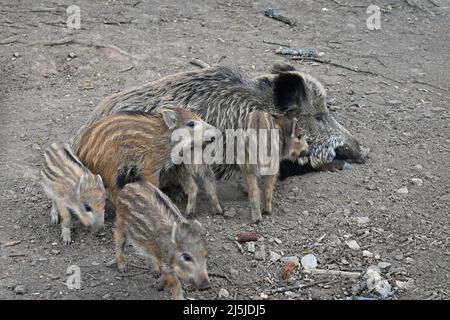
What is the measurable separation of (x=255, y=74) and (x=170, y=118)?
285cm

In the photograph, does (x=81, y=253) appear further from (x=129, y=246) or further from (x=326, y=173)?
(x=326, y=173)

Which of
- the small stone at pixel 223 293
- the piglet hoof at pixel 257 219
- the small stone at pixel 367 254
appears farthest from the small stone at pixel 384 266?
the small stone at pixel 223 293

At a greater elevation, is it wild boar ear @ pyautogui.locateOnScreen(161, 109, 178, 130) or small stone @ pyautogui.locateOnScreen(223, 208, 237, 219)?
wild boar ear @ pyautogui.locateOnScreen(161, 109, 178, 130)

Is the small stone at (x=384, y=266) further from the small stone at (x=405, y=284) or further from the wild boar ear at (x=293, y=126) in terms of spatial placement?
the wild boar ear at (x=293, y=126)

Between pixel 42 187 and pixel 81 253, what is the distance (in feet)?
3.20

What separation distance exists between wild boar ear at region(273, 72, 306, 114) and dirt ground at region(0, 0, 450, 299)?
2.34 feet

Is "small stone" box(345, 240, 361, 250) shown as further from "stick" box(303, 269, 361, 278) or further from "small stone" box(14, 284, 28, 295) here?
"small stone" box(14, 284, 28, 295)

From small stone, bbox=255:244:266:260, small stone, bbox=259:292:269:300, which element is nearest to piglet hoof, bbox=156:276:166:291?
small stone, bbox=259:292:269:300

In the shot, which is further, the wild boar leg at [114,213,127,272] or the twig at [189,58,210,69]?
the twig at [189,58,210,69]

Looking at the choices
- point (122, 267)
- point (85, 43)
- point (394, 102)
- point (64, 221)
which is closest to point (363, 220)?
point (122, 267)

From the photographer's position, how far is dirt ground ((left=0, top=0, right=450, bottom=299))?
18.2ft

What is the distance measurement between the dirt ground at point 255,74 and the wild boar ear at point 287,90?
0.71 metres

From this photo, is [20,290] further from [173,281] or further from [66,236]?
Result: [173,281]
